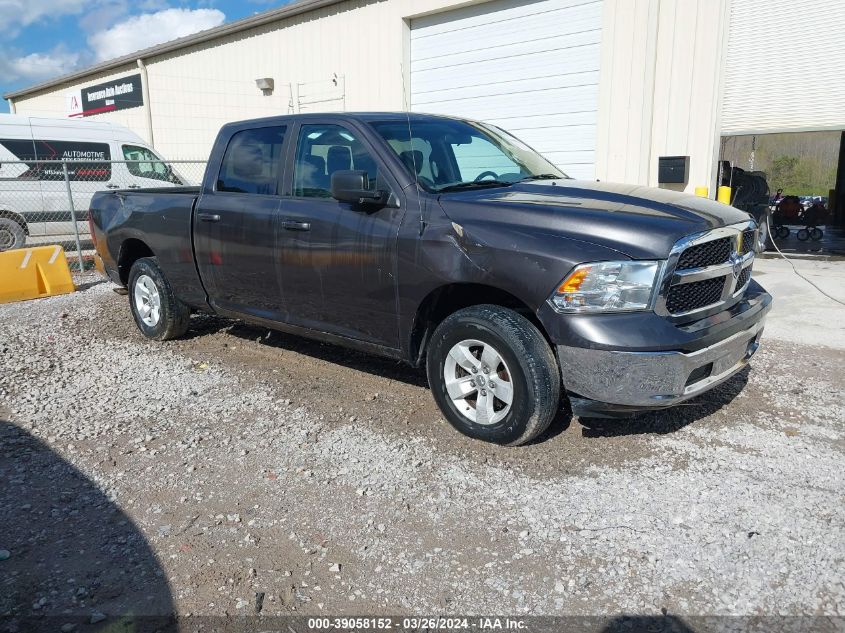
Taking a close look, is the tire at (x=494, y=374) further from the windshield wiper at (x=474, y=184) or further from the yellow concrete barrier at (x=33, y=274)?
the yellow concrete barrier at (x=33, y=274)

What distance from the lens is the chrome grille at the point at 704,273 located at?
3.30 metres

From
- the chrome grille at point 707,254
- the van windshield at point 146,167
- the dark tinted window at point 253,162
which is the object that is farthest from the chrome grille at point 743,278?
the van windshield at point 146,167

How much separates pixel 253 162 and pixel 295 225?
86cm

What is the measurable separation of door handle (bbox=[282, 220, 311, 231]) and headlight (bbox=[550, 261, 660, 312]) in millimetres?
1941

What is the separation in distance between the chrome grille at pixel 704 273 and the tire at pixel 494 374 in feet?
2.27

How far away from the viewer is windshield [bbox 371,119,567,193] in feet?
13.8

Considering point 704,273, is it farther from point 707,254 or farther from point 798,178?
point 798,178

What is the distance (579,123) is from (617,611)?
900cm

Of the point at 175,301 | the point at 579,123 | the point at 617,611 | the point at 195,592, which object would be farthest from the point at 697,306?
the point at 579,123

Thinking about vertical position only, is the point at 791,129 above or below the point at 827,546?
above

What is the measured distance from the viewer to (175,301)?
5.98 metres

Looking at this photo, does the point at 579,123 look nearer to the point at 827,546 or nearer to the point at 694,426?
the point at 694,426

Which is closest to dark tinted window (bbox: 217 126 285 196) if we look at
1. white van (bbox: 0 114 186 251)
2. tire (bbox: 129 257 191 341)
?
tire (bbox: 129 257 191 341)

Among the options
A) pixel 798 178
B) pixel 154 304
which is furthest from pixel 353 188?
pixel 798 178
